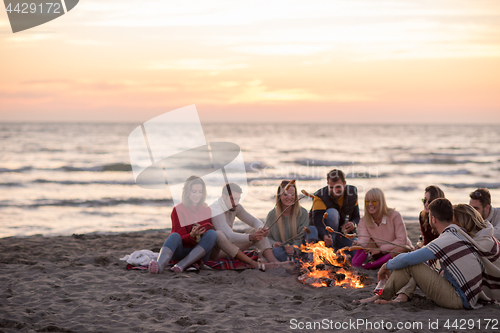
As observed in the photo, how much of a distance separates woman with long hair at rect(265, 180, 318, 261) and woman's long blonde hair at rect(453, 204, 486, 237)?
2.26 m

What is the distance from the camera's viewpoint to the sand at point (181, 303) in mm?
4066

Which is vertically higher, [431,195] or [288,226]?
[431,195]

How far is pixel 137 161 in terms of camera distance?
28312mm

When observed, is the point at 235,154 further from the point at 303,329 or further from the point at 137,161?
the point at 303,329

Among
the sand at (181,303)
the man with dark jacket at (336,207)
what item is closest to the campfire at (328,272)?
the sand at (181,303)

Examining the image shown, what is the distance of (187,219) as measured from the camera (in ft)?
20.3

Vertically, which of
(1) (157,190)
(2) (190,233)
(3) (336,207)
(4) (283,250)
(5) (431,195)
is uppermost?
(5) (431,195)

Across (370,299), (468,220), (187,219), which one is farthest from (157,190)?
(468,220)

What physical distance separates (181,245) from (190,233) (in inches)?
11.1

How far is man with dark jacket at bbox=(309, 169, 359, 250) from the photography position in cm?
655

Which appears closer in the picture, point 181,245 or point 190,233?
point 190,233

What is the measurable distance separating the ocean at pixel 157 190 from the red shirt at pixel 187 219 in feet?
13.1

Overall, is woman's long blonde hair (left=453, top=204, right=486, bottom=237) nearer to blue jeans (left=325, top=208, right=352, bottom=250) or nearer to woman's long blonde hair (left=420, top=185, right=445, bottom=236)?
woman's long blonde hair (left=420, top=185, right=445, bottom=236)

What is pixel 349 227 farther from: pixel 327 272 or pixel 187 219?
pixel 187 219
